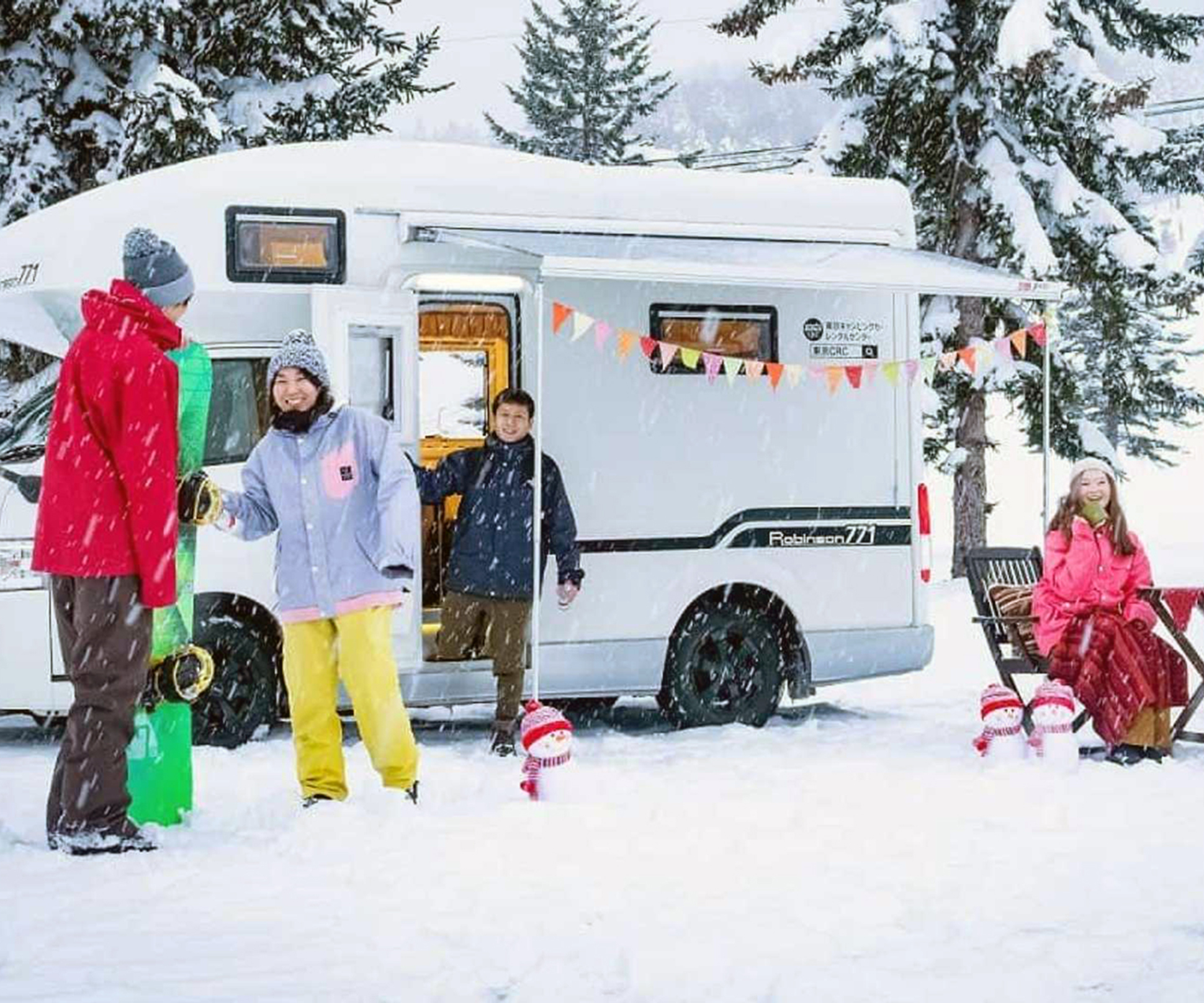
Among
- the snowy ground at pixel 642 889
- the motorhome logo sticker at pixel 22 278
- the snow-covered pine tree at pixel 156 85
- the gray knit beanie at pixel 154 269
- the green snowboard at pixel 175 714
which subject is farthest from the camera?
the snow-covered pine tree at pixel 156 85

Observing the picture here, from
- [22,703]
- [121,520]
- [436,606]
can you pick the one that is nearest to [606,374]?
[436,606]

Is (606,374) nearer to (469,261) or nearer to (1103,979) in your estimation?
(469,261)

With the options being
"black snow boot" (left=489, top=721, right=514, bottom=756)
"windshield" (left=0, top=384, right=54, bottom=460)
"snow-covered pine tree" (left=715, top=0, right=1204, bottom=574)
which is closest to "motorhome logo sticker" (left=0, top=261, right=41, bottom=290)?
"windshield" (left=0, top=384, right=54, bottom=460)

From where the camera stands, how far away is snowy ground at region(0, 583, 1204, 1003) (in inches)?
177

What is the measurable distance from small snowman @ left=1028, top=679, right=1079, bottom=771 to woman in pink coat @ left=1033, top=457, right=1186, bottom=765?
11.8 inches

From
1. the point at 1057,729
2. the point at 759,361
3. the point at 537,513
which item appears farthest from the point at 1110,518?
the point at 537,513

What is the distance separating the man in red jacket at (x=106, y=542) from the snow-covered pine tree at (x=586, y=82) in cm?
3144

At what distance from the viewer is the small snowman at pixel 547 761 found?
23.2ft

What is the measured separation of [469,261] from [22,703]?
2.76 m

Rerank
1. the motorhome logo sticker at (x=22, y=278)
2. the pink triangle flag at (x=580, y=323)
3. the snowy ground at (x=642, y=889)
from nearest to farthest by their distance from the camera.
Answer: the snowy ground at (x=642, y=889) < the pink triangle flag at (x=580, y=323) < the motorhome logo sticker at (x=22, y=278)

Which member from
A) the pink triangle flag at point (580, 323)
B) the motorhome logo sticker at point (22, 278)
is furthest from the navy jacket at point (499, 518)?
→ the motorhome logo sticker at point (22, 278)

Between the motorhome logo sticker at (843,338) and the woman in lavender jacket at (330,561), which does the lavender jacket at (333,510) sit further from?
the motorhome logo sticker at (843,338)

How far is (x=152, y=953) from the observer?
4695 millimetres

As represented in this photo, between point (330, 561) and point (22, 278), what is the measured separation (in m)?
2.77
